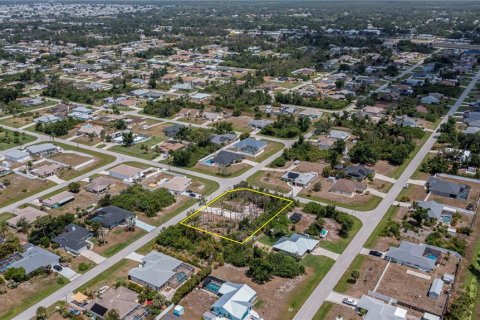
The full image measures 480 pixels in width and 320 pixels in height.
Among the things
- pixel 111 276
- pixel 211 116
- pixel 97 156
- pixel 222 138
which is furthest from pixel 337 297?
pixel 211 116

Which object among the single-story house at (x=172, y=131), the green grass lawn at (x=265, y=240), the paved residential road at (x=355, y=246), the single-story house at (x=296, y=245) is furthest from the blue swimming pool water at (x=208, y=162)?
the paved residential road at (x=355, y=246)

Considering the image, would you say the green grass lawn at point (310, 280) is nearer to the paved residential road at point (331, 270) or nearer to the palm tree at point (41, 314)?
the paved residential road at point (331, 270)

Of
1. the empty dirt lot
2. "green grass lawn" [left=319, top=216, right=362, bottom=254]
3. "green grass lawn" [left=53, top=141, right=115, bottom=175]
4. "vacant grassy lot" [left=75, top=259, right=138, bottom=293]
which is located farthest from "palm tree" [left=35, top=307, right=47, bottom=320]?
"green grass lawn" [left=53, top=141, right=115, bottom=175]

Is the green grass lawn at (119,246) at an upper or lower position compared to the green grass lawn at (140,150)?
upper

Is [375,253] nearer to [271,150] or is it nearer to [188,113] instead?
[271,150]

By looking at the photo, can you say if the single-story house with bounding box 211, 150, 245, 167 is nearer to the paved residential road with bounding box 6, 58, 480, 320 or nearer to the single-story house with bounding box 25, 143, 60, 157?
the paved residential road with bounding box 6, 58, 480, 320

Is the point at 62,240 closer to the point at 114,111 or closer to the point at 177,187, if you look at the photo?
the point at 177,187
